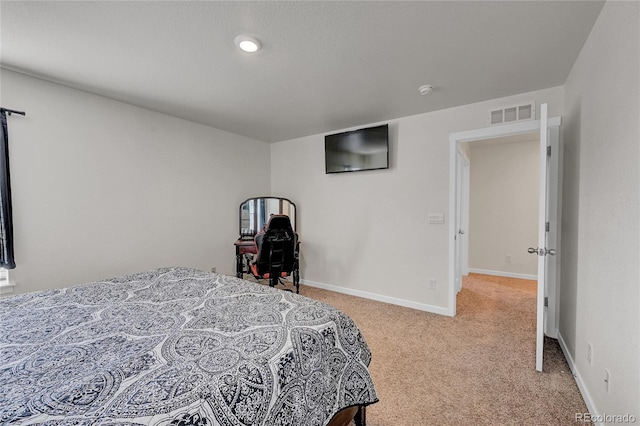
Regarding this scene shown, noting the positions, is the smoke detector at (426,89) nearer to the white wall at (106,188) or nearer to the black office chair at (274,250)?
the black office chair at (274,250)

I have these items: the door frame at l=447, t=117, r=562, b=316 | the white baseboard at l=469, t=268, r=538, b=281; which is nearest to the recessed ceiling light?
the door frame at l=447, t=117, r=562, b=316

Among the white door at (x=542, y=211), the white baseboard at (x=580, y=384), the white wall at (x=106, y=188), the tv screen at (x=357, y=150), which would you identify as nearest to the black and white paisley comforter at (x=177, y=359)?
the white wall at (x=106, y=188)

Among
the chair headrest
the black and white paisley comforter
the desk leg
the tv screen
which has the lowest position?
the desk leg

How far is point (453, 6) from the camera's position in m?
1.47

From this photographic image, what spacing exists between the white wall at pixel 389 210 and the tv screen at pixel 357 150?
0.13 metres

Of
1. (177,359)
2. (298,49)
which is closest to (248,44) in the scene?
(298,49)

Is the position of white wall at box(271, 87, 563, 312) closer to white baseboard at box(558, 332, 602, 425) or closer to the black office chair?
the black office chair

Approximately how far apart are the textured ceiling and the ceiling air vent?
19 centimetres

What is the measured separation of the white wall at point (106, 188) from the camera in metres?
2.28

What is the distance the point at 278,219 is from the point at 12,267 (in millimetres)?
2354

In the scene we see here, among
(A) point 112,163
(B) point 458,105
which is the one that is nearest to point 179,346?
Result: (A) point 112,163

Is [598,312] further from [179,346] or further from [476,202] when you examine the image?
[476,202]

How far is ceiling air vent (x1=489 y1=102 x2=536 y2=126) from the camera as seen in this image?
2.55 meters

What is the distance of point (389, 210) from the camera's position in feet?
11.3
